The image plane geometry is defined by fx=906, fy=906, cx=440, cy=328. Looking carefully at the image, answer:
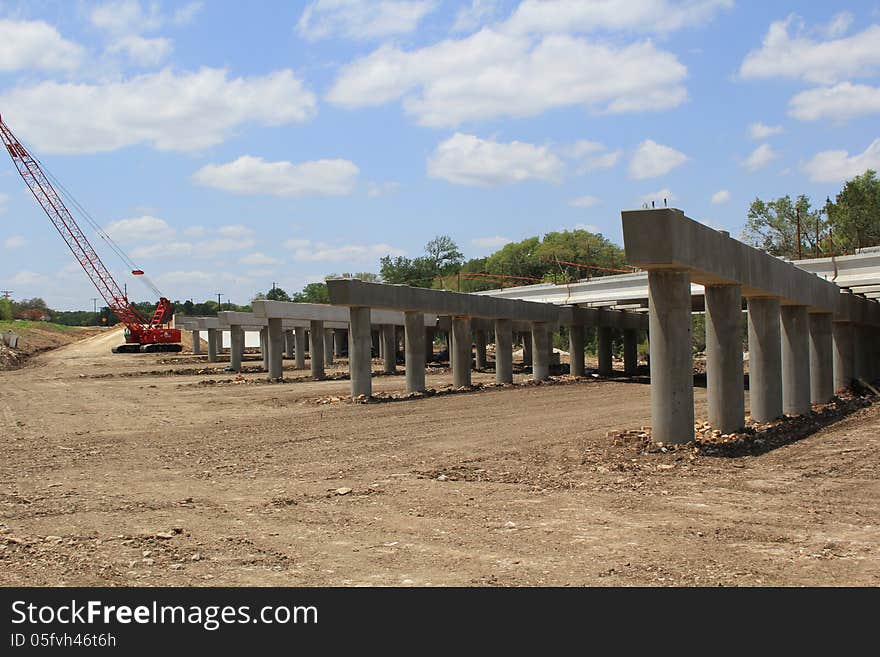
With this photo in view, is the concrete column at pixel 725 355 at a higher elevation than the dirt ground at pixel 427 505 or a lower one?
higher

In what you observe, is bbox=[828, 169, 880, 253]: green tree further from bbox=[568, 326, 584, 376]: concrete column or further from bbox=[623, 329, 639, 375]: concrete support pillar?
bbox=[568, 326, 584, 376]: concrete column

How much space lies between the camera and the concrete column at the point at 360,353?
3406 centimetres

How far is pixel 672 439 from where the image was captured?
17.2 metres

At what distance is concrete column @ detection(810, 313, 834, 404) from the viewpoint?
1135 inches

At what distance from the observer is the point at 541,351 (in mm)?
45500

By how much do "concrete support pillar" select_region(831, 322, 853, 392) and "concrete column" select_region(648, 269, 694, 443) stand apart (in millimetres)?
18814

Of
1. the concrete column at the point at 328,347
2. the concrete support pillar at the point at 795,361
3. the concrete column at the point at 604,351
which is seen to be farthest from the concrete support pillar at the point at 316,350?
the concrete support pillar at the point at 795,361

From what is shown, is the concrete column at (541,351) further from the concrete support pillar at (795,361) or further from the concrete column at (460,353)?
the concrete support pillar at (795,361)

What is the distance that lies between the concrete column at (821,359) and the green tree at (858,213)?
43412 mm

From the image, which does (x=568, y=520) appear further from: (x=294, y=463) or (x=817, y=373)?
(x=817, y=373)

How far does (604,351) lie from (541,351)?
759 cm

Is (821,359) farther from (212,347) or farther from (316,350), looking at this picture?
(212,347)
